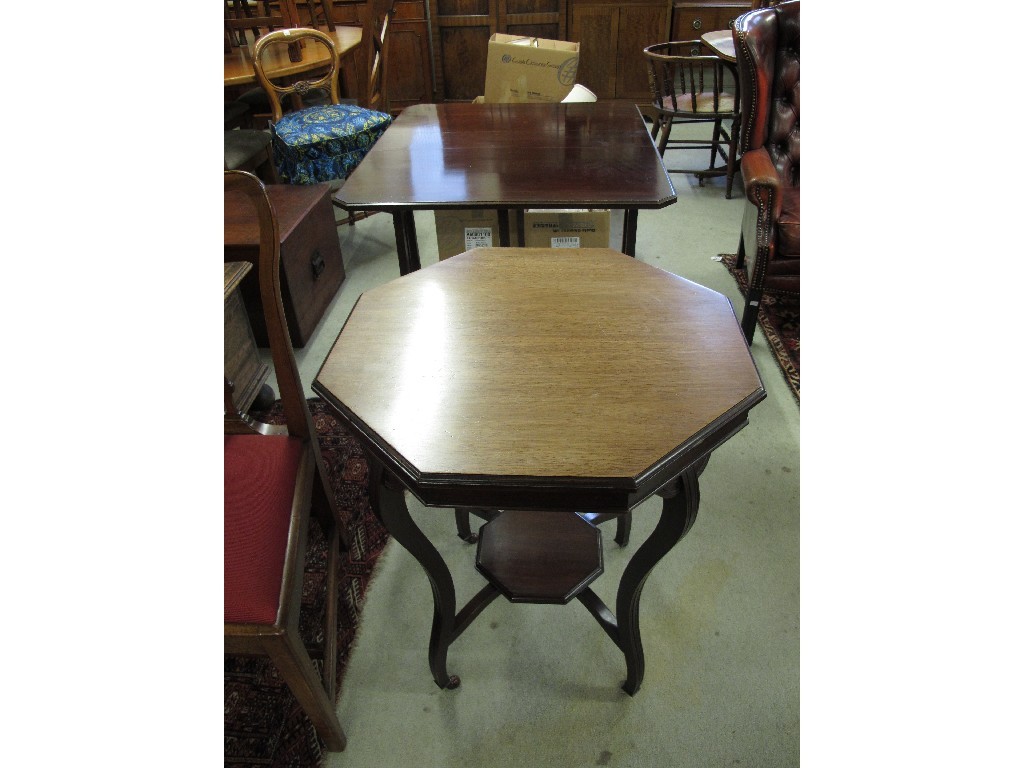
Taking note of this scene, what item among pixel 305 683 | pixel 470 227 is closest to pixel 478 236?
pixel 470 227

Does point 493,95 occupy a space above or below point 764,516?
above

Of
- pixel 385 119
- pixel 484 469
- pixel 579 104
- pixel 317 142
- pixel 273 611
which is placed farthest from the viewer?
pixel 385 119

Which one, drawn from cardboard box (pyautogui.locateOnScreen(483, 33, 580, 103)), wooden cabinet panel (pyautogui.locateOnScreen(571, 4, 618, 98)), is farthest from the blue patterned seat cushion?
wooden cabinet panel (pyautogui.locateOnScreen(571, 4, 618, 98))

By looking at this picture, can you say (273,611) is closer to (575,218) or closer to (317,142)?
(575,218)

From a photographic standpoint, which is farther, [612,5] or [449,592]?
[612,5]

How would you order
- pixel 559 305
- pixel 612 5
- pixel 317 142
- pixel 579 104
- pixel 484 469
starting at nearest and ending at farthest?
pixel 484 469, pixel 559 305, pixel 579 104, pixel 317 142, pixel 612 5

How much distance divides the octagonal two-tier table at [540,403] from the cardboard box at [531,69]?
1600 millimetres

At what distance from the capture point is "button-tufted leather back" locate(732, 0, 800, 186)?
1.94m

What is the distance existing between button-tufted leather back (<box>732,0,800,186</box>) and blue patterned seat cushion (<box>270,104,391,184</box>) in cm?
159

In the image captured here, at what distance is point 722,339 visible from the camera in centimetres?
97

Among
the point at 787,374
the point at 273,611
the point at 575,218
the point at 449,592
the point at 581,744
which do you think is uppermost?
the point at 575,218

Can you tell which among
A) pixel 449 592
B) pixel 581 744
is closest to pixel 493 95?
pixel 449 592

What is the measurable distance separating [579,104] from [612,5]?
250 cm

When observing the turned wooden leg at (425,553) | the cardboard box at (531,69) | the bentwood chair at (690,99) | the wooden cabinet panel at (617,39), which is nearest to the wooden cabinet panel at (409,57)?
the wooden cabinet panel at (617,39)
